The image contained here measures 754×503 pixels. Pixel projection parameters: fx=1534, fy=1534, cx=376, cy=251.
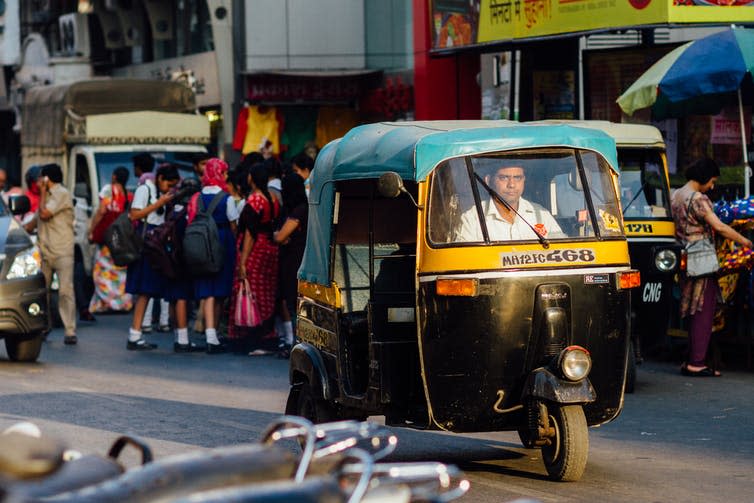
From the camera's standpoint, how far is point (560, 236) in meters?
8.26

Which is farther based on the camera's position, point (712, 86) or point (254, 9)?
point (254, 9)

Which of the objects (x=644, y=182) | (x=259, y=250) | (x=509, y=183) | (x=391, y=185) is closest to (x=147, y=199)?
(x=259, y=250)

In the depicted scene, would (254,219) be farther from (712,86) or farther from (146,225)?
(712,86)

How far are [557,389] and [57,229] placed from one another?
9.25 meters

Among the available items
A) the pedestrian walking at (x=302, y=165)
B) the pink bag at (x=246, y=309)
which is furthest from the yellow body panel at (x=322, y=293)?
the pink bag at (x=246, y=309)

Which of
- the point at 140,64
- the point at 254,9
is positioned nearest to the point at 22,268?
the point at 254,9

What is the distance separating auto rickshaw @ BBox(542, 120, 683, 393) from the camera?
40.3 feet

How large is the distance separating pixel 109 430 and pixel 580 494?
3.68m

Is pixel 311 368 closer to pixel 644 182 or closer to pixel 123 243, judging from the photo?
pixel 644 182

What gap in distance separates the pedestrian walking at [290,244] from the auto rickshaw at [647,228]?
305 centimetres

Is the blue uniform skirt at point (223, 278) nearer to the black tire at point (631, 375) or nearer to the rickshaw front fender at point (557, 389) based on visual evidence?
the black tire at point (631, 375)

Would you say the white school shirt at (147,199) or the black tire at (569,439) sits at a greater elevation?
the white school shirt at (147,199)

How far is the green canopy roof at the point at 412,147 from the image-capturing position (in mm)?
8148

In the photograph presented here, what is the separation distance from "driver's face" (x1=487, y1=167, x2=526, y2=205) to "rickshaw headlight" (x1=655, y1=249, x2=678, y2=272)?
432 centimetres
